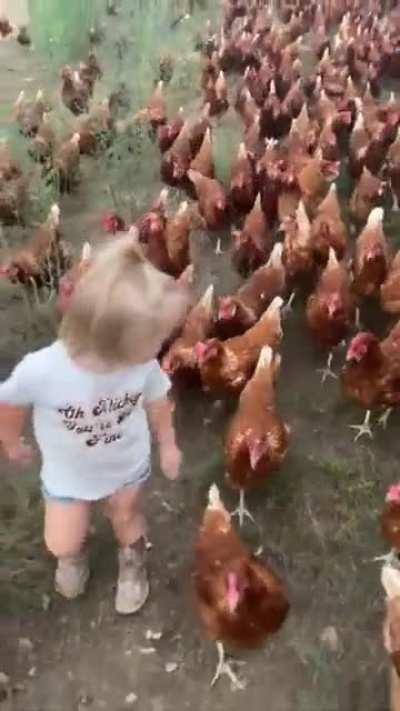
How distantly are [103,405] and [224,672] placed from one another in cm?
65

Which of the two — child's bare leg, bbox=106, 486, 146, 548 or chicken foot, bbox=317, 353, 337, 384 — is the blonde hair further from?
chicken foot, bbox=317, 353, 337, 384

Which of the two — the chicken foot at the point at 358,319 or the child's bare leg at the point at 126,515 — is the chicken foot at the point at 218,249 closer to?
the chicken foot at the point at 358,319

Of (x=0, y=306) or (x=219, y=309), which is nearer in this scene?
(x=219, y=309)

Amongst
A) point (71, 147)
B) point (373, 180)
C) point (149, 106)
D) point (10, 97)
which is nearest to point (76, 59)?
point (10, 97)

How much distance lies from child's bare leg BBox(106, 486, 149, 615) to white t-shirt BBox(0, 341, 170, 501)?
129 mm

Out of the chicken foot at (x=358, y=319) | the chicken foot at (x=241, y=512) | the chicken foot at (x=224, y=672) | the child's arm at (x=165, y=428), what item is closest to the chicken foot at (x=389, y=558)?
the chicken foot at (x=241, y=512)

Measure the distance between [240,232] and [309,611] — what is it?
146 cm

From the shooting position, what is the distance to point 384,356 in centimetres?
237

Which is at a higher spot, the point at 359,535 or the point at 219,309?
the point at 219,309

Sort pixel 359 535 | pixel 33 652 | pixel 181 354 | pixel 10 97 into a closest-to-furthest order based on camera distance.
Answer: pixel 33 652 → pixel 359 535 → pixel 181 354 → pixel 10 97

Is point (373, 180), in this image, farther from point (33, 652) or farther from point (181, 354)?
point (33, 652)

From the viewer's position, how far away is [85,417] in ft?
5.80

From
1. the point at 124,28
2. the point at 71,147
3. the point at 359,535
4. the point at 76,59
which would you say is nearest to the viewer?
the point at 359,535

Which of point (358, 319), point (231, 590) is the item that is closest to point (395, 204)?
point (358, 319)
